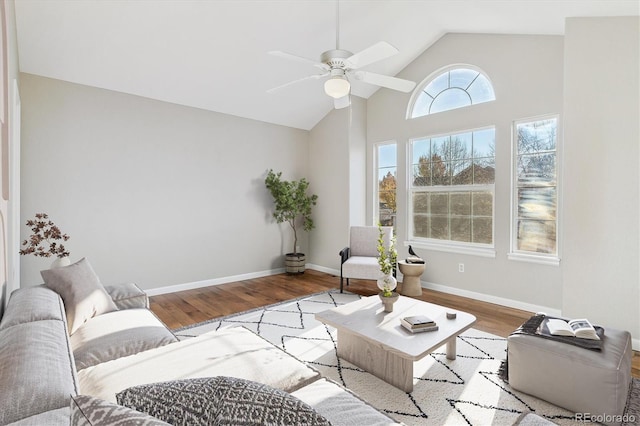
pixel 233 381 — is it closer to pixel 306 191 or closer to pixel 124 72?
pixel 124 72

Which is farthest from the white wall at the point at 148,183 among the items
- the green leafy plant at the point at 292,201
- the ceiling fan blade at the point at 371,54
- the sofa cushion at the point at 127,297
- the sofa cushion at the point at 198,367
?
the sofa cushion at the point at 198,367

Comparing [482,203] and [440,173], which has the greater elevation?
[440,173]

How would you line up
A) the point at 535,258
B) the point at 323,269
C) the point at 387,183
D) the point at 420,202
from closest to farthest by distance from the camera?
the point at 535,258
the point at 420,202
the point at 387,183
the point at 323,269

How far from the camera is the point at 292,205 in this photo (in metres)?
5.38

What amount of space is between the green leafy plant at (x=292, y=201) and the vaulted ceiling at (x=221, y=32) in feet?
4.72

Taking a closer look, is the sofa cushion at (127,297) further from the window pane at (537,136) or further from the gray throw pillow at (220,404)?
the window pane at (537,136)

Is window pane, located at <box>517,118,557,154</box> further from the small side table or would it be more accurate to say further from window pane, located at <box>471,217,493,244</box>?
the small side table

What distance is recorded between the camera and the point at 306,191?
236 inches

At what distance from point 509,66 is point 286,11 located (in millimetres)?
2601

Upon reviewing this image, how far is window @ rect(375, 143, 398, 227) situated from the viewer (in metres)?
5.13

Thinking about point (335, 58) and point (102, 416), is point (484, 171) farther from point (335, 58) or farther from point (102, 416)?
point (102, 416)

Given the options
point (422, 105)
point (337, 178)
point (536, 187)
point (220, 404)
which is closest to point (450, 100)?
point (422, 105)

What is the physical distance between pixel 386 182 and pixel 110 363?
14.4 ft

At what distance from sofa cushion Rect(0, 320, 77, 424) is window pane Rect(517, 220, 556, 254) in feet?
13.9
